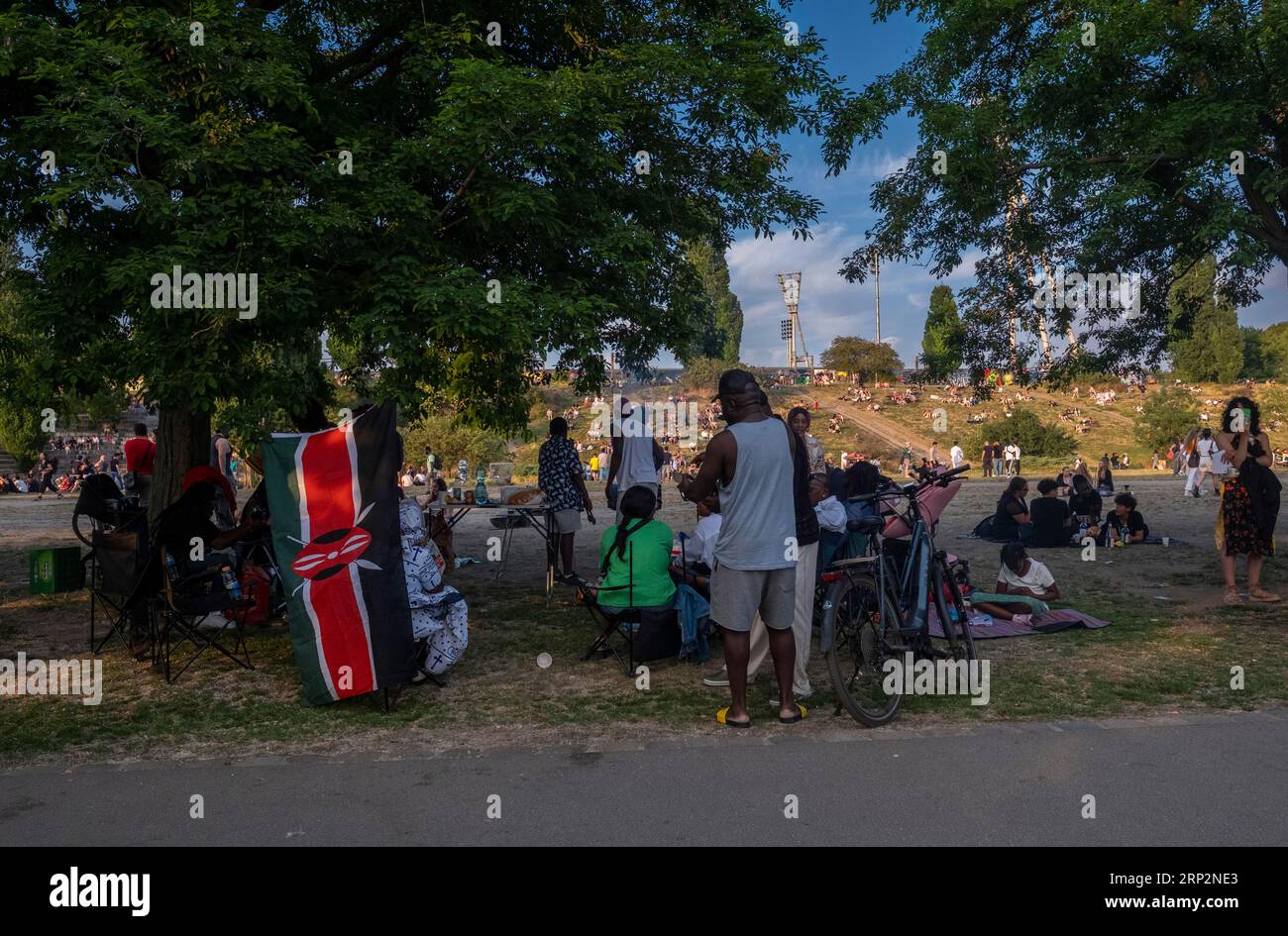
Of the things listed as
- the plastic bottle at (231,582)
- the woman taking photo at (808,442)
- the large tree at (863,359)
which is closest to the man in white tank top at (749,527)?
the woman taking photo at (808,442)

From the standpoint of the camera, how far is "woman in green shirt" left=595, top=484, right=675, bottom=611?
6.59 metres

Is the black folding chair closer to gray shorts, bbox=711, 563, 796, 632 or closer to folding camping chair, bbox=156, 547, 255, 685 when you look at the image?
folding camping chair, bbox=156, 547, 255, 685

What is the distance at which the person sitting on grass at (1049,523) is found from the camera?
1391cm

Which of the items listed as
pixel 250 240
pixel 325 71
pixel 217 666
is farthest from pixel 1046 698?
pixel 325 71

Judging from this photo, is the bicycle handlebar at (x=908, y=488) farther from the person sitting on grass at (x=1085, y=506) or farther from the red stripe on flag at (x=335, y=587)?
the person sitting on grass at (x=1085, y=506)

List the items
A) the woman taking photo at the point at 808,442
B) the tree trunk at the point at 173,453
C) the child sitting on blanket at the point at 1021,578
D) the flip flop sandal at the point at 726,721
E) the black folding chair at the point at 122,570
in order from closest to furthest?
the flip flop sandal at the point at 726,721 < the black folding chair at the point at 122,570 < the woman taking photo at the point at 808,442 < the child sitting on blanket at the point at 1021,578 < the tree trunk at the point at 173,453

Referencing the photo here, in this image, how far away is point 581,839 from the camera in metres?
3.78

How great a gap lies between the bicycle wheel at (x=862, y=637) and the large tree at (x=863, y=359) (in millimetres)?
69418

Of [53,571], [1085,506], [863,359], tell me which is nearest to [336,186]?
[53,571]

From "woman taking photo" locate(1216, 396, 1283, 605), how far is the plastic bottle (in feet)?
26.9

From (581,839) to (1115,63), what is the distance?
8616mm

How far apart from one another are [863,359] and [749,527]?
7178 cm

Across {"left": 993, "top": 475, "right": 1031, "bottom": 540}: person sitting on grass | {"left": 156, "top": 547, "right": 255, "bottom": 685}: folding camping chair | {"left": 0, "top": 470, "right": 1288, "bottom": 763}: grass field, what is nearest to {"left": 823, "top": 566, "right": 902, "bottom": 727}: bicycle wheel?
{"left": 0, "top": 470, "right": 1288, "bottom": 763}: grass field

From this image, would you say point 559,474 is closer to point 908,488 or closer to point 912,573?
point 908,488
